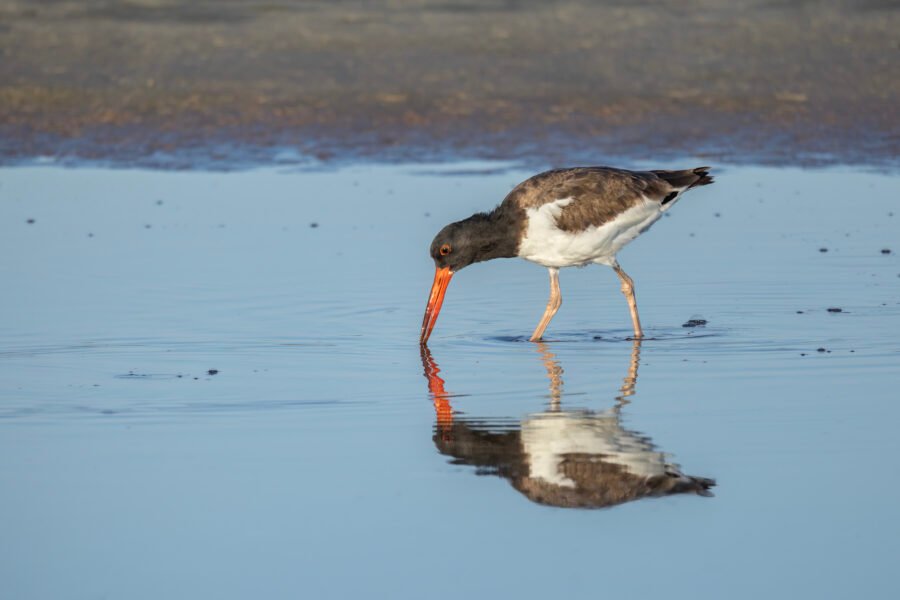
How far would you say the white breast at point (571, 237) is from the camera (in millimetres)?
9570

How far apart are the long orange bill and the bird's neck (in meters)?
0.27

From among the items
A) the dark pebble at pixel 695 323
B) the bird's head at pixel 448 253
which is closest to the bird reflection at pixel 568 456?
the dark pebble at pixel 695 323

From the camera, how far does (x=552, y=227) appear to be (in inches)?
376

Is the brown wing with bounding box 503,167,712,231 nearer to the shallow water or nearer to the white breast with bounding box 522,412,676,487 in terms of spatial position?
the shallow water

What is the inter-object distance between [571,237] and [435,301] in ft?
3.20

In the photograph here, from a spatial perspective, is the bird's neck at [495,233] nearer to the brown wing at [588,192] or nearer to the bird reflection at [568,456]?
the brown wing at [588,192]

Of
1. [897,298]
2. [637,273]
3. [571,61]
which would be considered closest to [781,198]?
[637,273]

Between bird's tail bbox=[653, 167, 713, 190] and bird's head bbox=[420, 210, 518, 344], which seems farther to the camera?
bird's tail bbox=[653, 167, 713, 190]

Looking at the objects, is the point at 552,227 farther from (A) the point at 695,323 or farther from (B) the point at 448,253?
(A) the point at 695,323

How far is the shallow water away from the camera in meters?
5.32

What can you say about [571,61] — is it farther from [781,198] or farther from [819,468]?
[819,468]

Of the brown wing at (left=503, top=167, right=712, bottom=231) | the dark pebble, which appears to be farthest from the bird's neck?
the dark pebble

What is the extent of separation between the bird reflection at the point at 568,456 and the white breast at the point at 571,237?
2088mm

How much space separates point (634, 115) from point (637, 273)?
18.8ft
